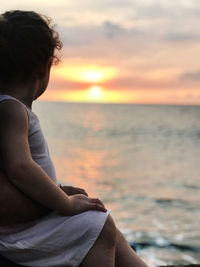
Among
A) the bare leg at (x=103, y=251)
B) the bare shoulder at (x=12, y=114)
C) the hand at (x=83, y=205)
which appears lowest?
the bare leg at (x=103, y=251)

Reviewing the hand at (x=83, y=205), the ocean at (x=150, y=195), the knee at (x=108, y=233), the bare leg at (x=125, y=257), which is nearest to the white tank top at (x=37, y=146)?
the hand at (x=83, y=205)

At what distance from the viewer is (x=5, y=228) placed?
2.00 metres

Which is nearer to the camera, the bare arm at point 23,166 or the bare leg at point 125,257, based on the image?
the bare arm at point 23,166

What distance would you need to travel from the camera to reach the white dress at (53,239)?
195 centimetres

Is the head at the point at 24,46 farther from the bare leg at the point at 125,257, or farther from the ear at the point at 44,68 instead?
the bare leg at the point at 125,257

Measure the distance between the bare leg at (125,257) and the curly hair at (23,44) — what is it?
960 millimetres

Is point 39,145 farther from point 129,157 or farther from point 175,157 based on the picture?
point 175,157

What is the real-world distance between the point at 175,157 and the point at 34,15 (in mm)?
22070

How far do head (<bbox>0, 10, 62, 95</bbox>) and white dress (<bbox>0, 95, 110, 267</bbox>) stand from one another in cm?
13

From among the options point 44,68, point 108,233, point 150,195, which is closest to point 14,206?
point 108,233

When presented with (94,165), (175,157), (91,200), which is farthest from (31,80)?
(175,157)

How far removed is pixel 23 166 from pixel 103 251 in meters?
0.50

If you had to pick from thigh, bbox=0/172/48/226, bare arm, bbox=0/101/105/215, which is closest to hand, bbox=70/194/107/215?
bare arm, bbox=0/101/105/215

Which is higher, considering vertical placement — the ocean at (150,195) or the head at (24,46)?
the head at (24,46)
